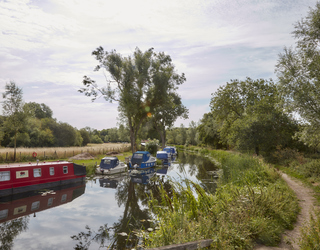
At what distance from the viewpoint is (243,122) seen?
2500cm

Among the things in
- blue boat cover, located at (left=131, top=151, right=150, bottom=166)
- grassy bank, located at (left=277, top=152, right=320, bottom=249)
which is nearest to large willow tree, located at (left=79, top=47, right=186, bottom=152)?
blue boat cover, located at (left=131, top=151, right=150, bottom=166)

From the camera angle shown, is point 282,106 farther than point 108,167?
No

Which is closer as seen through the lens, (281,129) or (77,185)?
(77,185)

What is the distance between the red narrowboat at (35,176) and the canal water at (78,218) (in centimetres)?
70

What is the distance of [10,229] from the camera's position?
31.1 ft

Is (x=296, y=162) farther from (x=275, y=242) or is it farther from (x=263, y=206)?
(x=275, y=242)

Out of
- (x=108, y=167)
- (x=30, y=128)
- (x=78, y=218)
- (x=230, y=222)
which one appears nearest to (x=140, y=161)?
(x=108, y=167)

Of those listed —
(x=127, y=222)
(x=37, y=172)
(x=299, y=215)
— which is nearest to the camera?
(x=299, y=215)

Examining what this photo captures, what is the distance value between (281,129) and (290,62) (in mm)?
10069

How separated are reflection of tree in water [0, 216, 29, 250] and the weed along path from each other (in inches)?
352

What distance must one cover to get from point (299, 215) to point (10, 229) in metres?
11.7

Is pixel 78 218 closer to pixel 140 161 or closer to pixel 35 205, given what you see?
pixel 35 205

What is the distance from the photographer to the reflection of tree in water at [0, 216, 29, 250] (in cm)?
828

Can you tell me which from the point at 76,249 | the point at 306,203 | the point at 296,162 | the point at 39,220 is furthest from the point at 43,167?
the point at 296,162
